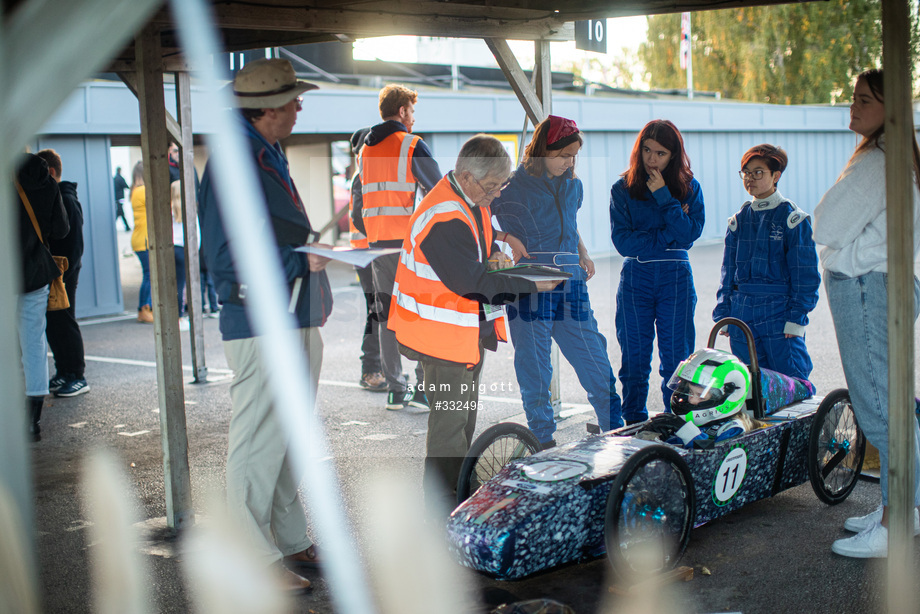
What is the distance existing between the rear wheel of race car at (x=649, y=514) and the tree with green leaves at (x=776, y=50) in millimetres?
23731

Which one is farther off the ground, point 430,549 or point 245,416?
point 245,416

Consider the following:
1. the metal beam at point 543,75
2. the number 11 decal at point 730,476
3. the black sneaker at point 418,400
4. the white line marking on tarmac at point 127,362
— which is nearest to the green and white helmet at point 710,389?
the number 11 decal at point 730,476

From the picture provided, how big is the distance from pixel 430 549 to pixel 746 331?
73.9 inches

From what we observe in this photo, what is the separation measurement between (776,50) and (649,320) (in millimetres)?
24021

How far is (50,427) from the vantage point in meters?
6.71

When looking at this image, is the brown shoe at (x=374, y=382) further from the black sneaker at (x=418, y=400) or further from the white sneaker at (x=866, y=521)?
the white sneaker at (x=866, y=521)

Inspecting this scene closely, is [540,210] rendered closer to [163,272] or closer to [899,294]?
[163,272]

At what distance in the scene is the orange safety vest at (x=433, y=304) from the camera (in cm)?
404

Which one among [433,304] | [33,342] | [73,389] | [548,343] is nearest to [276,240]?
[433,304]

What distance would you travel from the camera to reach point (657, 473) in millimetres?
3656

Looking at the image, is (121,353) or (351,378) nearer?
(351,378)

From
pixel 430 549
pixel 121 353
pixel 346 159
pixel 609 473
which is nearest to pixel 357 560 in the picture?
pixel 430 549

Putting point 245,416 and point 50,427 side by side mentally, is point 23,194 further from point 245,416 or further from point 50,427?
point 245,416

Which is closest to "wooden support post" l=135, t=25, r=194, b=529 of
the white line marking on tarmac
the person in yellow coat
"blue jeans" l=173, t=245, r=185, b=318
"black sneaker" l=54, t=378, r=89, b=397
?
"black sneaker" l=54, t=378, r=89, b=397
